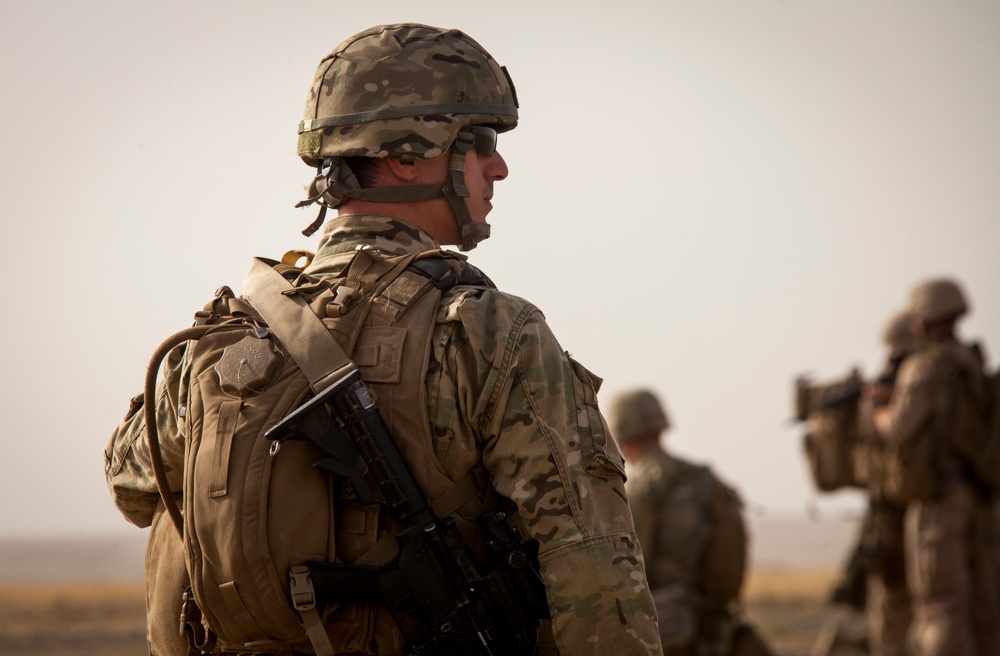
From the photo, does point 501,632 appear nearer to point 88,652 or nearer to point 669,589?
point 669,589

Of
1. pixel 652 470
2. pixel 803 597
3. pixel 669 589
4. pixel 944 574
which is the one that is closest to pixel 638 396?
pixel 652 470

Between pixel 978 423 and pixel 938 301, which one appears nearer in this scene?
pixel 978 423

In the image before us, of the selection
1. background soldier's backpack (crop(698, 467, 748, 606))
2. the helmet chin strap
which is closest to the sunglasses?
the helmet chin strap

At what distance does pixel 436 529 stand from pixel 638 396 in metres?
7.04

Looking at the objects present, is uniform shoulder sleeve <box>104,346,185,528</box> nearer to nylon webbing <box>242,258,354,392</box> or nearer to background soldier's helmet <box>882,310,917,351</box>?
nylon webbing <box>242,258,354,392</box>

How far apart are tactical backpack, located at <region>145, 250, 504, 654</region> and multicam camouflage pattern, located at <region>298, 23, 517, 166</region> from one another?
34 centimetres

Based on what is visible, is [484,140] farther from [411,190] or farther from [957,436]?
[957,436]

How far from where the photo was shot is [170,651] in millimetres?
3340

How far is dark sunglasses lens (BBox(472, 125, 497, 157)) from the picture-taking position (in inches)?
138

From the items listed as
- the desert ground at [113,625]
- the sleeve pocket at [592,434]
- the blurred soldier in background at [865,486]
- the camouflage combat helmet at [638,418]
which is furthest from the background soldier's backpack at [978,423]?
the sleeve pocket at [592,434]

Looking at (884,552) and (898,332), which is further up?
(898,332)

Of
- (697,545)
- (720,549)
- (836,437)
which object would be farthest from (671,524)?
(836,437)

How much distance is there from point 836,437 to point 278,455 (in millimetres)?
10544

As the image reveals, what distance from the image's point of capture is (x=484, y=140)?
3523 millimetres
